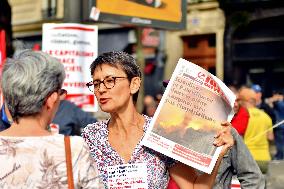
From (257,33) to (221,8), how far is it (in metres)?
1.19

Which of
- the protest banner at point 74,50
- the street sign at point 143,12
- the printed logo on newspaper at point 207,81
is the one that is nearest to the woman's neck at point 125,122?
the printed logo on newspaper at point 207,81

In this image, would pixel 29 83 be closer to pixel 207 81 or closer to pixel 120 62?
pixel 120 62

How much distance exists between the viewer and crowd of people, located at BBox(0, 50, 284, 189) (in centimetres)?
247

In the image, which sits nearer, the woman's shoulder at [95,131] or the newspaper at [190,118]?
the newspaper at [190,118]

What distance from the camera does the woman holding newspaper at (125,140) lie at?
294 centimetres

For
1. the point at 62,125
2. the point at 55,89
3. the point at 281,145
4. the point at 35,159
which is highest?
the point at 55,89

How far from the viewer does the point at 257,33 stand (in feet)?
54.9

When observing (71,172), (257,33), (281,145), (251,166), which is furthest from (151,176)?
(257,33)

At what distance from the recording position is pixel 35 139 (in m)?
2.51

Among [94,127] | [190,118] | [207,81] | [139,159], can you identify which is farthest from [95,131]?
[207,81]

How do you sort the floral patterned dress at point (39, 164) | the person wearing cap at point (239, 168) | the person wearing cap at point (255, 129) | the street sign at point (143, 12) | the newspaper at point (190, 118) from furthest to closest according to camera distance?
the person wearing cap at point (255, 129)
the street sign at point (143, 12)
the person wearing cap at point (239, 168)
the newspaper at point (190, 118)
the floral patterned dress at point (39, 164)

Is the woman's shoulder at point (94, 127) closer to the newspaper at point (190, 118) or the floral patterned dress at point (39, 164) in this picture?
the newspaper at point (190, 118)

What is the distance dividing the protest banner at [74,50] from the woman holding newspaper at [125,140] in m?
3.62

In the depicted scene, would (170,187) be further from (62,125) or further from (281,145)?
(281,145)
